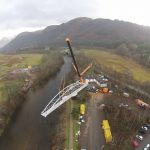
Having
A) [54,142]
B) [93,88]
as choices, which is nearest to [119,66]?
[93,88]

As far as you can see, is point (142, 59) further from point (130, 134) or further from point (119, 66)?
point (130, 134)

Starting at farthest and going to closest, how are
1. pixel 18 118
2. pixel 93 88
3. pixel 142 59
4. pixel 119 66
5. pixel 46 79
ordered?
pixel 142 59, pixel 119 66, pixel 46 79, pixel 93 88, pixel 18 118

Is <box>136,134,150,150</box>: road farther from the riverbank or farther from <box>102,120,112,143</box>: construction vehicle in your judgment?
the riverbank

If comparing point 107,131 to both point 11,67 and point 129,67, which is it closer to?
point 129,67

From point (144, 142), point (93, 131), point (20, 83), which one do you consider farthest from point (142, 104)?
point (20, 83)

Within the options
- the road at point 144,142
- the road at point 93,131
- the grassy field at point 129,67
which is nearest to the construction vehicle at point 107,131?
the road at point 93,131

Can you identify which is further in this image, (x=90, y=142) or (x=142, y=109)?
(x=142, y=109)

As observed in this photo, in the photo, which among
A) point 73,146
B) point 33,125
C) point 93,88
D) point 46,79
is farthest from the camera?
point 46,79
